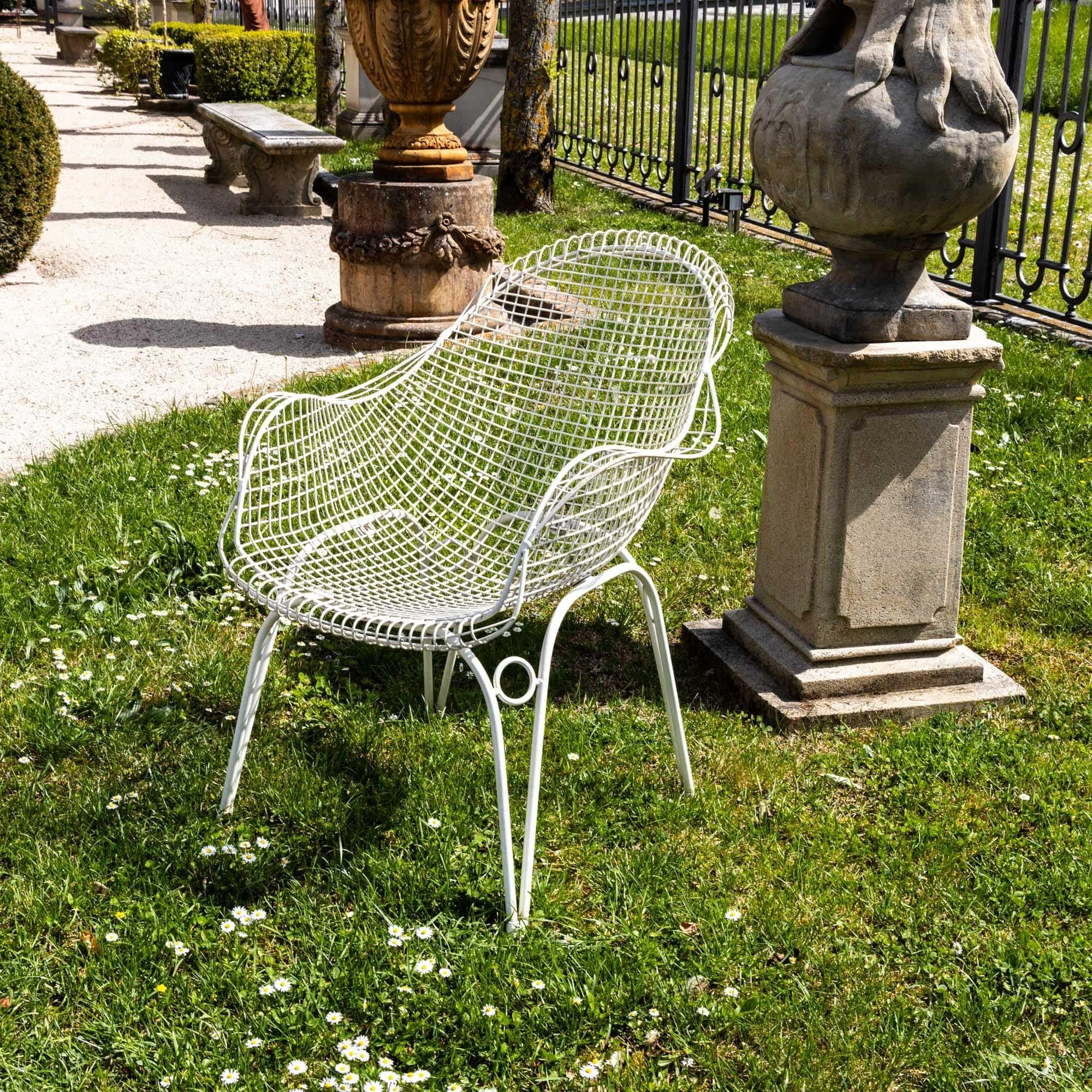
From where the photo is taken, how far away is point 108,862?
2.77 meters

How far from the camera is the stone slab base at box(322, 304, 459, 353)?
661 centimetres

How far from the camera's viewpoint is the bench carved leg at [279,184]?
10.3 m

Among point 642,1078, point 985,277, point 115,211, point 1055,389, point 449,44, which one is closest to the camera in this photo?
point 642,1078

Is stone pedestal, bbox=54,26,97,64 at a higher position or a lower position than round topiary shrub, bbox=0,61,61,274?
higher

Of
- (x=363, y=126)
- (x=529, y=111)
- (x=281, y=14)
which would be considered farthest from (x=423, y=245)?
(x=281, y=14)

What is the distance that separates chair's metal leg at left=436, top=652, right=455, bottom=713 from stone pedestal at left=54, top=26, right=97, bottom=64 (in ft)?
80.0

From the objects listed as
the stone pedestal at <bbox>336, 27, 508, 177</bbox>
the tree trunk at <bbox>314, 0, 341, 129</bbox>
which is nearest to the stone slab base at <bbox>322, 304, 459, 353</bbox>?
the stone pedestal at <bbox>336, 27, 508, 177</bbox>

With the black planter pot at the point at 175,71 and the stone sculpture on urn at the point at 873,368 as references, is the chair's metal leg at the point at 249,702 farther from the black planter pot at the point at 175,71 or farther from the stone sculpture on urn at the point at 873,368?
the black planter pot at the point at 175,71

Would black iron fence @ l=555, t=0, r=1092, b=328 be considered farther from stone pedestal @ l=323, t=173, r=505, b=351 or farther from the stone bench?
the stone bench

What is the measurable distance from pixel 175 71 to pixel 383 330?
41.9ft

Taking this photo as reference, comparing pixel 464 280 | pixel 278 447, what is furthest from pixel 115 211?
pixel 278 447

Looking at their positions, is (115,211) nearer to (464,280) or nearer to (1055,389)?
(464,280)

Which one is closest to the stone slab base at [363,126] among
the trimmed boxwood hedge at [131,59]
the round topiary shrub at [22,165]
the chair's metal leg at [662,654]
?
the trimmed boxwood hedge at [131,59]

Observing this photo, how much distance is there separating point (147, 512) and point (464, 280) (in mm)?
2845
